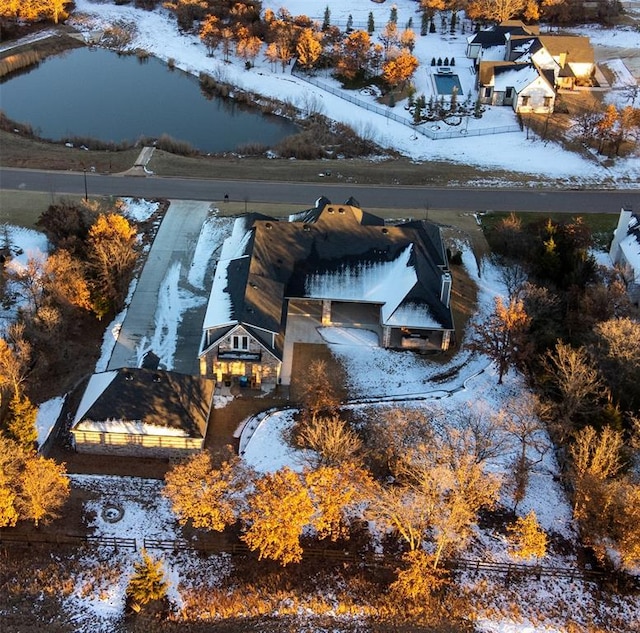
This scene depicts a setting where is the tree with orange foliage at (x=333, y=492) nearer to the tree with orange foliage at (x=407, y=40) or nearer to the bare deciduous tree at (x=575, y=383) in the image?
the bare deciduous tree at (x=575, y=383)

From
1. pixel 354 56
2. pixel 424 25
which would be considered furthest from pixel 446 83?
pixel 424 25

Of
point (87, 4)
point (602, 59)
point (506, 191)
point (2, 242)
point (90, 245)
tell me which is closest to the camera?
point (90, 245)

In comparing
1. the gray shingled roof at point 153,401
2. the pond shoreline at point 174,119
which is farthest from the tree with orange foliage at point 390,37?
the gray shingled roof at point 153,401

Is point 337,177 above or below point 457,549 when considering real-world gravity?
above

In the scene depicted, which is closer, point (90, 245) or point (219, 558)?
point (219, 558)

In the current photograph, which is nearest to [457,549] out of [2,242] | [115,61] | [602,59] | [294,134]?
[2,242]

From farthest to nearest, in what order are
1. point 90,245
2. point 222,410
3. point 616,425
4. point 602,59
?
point 602,59, point 90,245, point 222,410, point 616,425

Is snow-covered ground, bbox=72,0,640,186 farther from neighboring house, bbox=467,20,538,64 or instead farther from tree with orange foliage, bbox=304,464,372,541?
tree with orange foliage, bbox=304,464,372,541

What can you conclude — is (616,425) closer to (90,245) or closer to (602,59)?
(90,245)
